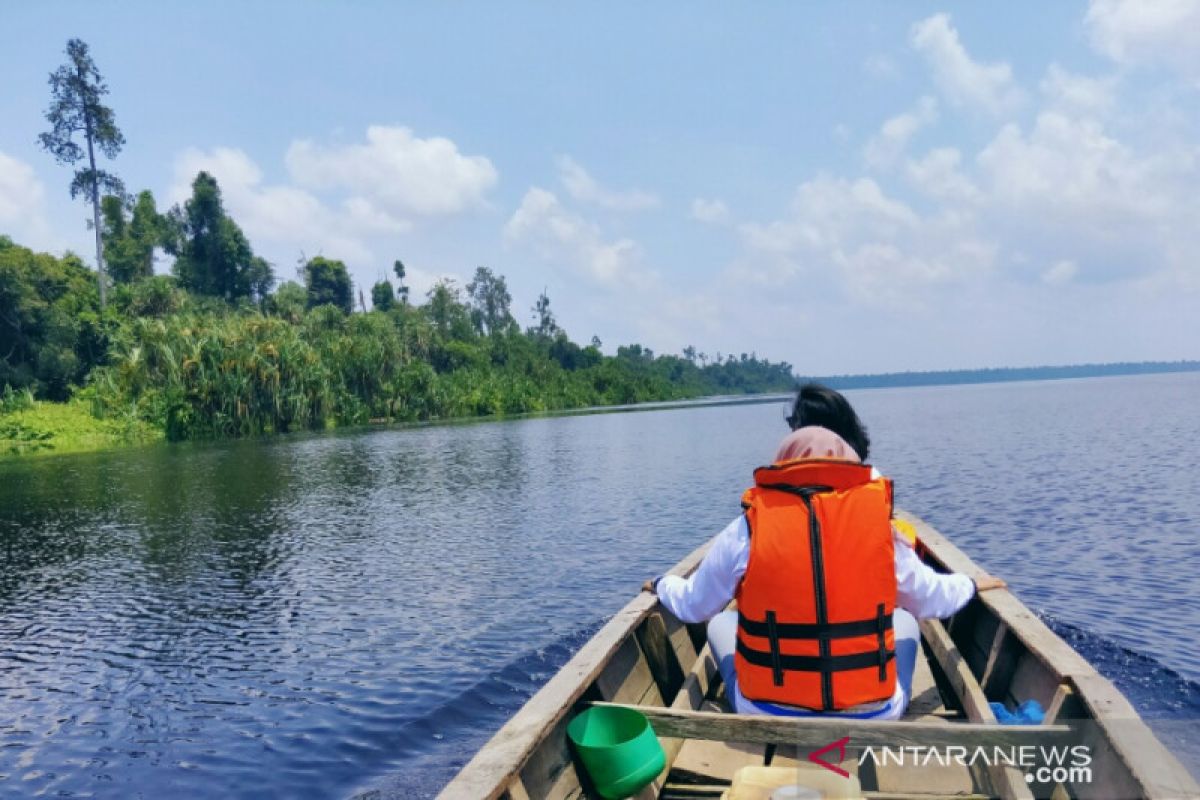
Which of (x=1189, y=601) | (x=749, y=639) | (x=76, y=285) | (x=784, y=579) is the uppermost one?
(x=76, y=285)

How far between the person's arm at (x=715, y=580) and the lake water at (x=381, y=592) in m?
2.97

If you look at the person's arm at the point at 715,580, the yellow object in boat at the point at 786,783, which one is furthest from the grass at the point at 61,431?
the yellow object in boat at the point at 786,783

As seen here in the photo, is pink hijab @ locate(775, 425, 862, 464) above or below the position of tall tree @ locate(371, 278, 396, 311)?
below

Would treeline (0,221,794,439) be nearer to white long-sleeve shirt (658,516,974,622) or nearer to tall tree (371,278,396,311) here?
tall tree (371,278,396,311)

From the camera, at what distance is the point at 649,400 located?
376 ft

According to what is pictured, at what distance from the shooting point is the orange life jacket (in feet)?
10.6

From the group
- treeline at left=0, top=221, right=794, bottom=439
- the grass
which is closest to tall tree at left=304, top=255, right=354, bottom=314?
treeline at left=0, top=221, right=794, bottom=439

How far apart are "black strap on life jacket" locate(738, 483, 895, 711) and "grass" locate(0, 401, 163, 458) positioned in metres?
42.7

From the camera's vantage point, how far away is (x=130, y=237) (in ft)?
219

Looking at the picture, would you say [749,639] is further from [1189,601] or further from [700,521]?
[700,521]

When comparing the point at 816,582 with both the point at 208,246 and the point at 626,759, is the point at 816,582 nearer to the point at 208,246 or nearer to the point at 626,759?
the point at 626,759

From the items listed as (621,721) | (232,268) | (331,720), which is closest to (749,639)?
(621,721)

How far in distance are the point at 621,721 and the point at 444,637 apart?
615cm

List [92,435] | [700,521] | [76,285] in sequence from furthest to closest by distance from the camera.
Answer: [76,285] → [92,435] → [700,521]
